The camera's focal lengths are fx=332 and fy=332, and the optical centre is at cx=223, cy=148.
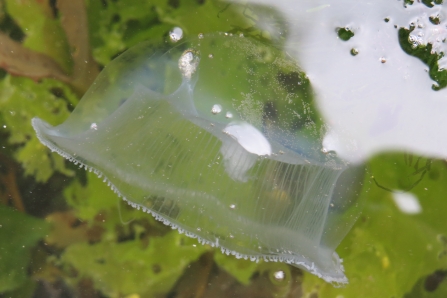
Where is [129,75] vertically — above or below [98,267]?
above

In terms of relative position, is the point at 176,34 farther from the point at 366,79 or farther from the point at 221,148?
the point at 366,79

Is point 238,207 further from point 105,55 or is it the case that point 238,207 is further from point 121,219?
point 105,55

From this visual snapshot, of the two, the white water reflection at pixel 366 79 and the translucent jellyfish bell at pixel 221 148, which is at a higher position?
the white water reflection at pixel 366 79

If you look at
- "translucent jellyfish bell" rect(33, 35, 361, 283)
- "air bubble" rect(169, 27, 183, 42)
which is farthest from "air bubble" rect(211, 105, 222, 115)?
"air bubble" rect(169, 27, 183, 42)

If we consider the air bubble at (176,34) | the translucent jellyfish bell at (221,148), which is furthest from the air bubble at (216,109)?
the air bubble at (176,34)

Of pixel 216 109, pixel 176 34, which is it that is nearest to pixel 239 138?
pixel 216 109

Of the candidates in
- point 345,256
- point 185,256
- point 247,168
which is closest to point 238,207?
point 247,168

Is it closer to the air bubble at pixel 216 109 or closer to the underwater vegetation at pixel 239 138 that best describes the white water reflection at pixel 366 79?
the underwater vegetation at pixel 239 138
